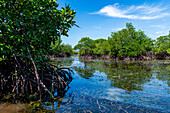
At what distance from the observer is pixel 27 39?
18.4 feet

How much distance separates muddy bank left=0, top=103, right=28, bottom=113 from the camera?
14.3 feet

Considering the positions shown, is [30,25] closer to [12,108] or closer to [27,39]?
[27,39]

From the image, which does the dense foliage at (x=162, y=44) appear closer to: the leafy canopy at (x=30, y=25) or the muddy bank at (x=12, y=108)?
the leafy canopy at (x=30, y=25)

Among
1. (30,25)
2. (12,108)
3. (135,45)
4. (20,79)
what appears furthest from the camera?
(135,45)

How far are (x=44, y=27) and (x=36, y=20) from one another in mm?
485

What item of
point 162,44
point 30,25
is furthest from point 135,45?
point 30,25

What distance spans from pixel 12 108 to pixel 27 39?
3006 millimetres

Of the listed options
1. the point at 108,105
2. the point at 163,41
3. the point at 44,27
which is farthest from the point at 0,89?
the point at 163,41

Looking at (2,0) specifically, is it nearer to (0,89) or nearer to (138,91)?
(0,89)

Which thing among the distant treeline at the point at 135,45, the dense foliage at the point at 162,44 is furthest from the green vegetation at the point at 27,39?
the dense foliage at the point at 162,44

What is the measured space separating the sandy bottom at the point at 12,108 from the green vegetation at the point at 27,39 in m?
0.68

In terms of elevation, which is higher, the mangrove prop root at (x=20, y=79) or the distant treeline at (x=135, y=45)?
the distant treeline at (x=135, y=45)

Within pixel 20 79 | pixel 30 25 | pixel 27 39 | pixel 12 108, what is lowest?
pixel 12 108

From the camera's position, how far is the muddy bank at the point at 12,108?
436 cm
